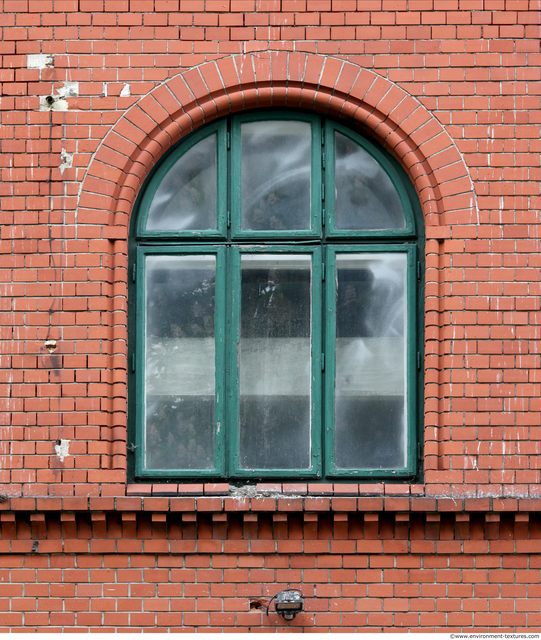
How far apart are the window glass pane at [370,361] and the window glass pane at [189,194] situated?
3.18ft

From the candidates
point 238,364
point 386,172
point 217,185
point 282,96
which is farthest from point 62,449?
point 386,172

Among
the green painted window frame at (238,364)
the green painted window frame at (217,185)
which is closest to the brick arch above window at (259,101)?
the green painted window frame at (217,185)


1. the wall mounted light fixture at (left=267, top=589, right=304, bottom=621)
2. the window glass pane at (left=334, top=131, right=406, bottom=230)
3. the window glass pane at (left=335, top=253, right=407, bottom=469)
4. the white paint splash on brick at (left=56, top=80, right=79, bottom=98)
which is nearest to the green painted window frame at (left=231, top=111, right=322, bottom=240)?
the window glass pane at (left=334, top=131, right=406, bottom=230)

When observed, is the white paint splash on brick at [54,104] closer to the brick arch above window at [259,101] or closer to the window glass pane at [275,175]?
the brick arch above window at [259,101]

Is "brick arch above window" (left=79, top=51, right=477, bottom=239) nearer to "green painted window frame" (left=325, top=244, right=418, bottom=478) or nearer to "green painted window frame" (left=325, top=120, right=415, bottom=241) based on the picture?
"green painted window frame" (left=325, top=120, right=415, bottom=241)

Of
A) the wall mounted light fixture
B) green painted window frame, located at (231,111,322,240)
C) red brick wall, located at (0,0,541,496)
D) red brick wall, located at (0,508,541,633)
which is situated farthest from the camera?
green painted window frame, located at (231,111,322,240)

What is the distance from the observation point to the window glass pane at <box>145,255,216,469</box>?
4.53 meters

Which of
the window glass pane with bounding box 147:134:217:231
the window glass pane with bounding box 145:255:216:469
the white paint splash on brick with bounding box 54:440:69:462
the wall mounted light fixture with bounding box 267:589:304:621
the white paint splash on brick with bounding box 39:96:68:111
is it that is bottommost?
the wall mounted light fixture with bounding box 267:589:304:621

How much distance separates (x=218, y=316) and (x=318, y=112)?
5.07ft

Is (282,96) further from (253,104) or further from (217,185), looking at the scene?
(217,185)

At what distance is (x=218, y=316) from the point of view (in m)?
4.57

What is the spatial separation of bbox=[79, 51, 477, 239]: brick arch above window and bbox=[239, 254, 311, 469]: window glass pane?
92 cm

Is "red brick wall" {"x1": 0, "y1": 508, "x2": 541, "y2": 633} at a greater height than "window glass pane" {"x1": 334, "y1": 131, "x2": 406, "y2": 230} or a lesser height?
lesser

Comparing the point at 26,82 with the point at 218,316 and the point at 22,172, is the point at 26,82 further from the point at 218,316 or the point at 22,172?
the point at 218,316
